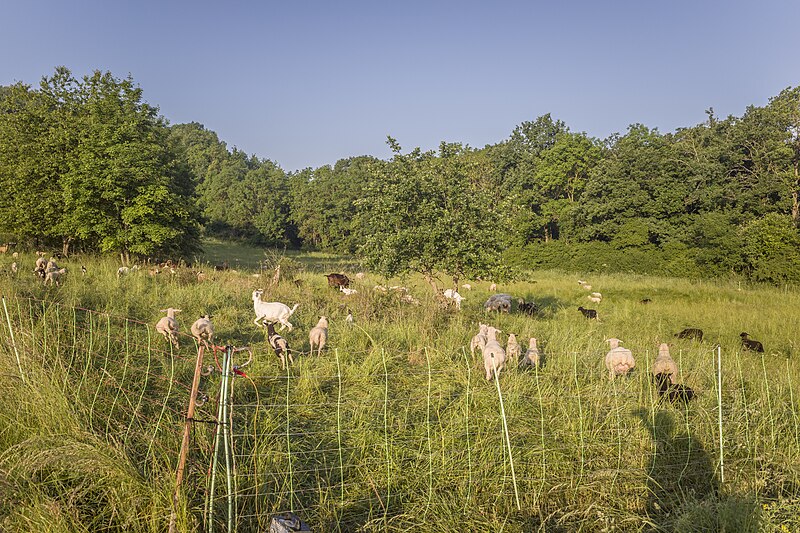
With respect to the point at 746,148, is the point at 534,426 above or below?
below

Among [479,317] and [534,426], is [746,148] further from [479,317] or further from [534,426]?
[534,426]

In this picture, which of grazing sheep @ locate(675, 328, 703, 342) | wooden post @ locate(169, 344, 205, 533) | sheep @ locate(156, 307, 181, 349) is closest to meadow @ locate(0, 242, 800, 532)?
wooden post @ locate(169, 344, 205, 533)

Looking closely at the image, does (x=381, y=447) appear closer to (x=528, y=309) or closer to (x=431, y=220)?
(x=431, y=220)

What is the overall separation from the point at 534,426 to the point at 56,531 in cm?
456

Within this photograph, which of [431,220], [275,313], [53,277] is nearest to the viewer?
[275,313]

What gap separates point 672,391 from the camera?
614 centimetres

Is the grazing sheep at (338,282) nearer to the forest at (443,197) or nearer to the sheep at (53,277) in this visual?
the forest at (443,197)

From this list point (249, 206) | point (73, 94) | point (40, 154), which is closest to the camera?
point (40, 154)

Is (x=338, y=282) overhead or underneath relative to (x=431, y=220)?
underneath

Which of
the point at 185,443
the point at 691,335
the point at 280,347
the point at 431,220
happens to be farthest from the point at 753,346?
the point at 185,443

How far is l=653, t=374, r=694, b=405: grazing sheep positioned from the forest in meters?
6.32

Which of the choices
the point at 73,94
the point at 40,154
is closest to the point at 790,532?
the point at 40,154

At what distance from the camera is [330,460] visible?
475cm

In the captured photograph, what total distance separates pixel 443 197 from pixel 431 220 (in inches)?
36.7
